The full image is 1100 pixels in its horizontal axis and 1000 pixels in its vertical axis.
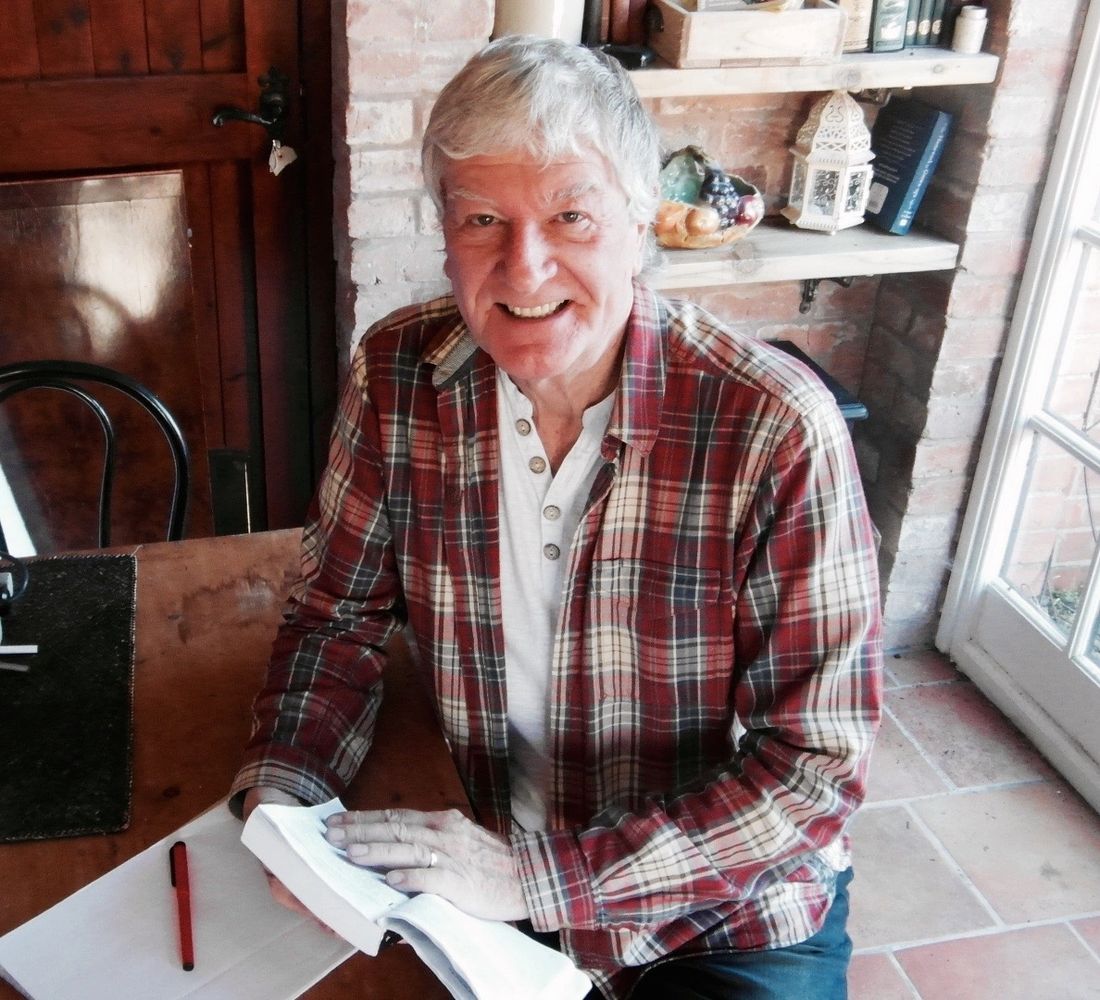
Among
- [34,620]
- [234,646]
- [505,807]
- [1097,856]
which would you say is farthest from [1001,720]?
[34,620]

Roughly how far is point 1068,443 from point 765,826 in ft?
5.09

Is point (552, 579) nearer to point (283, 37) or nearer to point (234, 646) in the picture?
point (234, 646)

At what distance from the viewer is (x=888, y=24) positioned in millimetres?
2262

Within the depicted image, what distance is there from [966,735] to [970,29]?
1415 millimetres

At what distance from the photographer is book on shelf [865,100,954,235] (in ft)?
7.91

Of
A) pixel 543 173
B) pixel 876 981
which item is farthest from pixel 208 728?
pixel 876 981

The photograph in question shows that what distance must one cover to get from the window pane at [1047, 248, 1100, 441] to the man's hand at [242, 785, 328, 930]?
6.17 ft

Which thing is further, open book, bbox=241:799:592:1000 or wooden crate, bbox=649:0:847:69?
wooden crate, bbox=649:0:847:69

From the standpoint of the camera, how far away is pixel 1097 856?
7.57ft

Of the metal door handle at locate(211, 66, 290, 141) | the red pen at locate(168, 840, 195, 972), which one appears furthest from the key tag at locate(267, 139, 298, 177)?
the red pen at locate(168, 840, 195, 972)

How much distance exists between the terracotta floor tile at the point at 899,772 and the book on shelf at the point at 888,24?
1.36m

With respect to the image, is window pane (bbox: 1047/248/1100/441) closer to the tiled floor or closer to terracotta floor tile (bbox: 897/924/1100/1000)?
the tiled floor

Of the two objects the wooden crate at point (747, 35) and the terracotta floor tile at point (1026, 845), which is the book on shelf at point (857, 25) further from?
the terracotta floor tile at point (1026, 845)

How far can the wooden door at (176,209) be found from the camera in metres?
2.15
